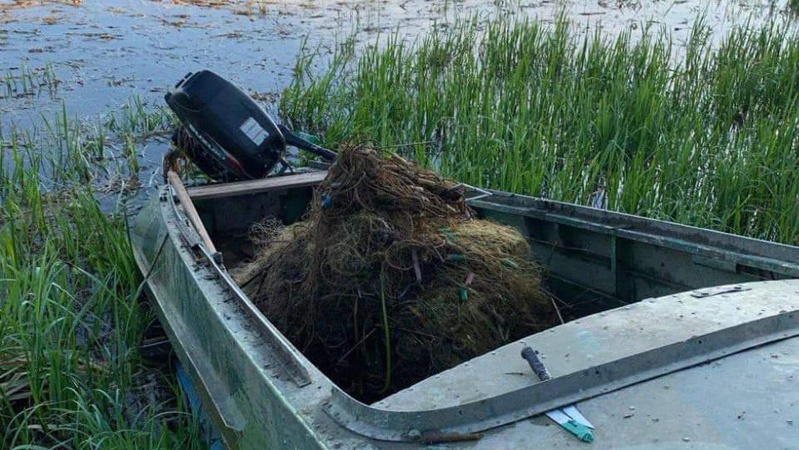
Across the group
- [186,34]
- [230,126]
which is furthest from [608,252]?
[186,34]

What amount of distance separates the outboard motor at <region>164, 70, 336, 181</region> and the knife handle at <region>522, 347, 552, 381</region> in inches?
88.2

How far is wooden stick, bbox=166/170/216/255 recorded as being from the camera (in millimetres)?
3551

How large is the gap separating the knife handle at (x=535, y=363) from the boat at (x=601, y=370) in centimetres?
2

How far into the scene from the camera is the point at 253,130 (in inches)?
170

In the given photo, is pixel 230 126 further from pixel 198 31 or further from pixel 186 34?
pixel 198 31

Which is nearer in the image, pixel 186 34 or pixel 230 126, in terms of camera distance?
pixel 230 126

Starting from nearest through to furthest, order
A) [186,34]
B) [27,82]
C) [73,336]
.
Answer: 1. [73,336]
2. [27,82]
3. [186,34]

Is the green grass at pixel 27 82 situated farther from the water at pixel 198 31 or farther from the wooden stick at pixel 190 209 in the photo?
the wooden stick at pixel 190 209

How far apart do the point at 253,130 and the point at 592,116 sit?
2634 mm

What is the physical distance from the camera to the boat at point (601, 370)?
206 centimetres

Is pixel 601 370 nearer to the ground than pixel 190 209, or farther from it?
farther from it

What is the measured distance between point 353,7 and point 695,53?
4.27m

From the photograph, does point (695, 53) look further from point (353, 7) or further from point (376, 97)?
point (353, 7)

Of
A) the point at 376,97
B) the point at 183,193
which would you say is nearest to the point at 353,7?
the point at 376,97
